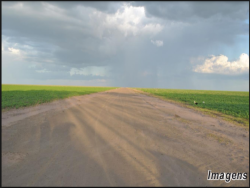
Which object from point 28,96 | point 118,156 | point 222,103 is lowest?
point 118,156

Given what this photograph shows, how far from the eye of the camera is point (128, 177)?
356cm

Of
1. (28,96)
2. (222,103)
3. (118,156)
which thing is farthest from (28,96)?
(222,103)

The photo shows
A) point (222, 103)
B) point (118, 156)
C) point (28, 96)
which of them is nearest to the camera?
point (118, 156)

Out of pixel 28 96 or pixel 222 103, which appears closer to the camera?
pixel 222 103

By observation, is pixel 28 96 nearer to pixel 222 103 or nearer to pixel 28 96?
pixel 28 96

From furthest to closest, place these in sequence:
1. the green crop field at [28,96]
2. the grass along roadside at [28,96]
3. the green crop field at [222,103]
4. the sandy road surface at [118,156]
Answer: the green crop field at [28,96] → the grass along roadside at [28,96] → the green crop field at [222,103] → the sandy road surface at [118,156]

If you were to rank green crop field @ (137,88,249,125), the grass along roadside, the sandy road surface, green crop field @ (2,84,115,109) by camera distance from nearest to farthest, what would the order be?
the sandy road surface → green crop field @ (137,88,249,125) → the grass along roadside → green crop field @ (2,84,115,109)

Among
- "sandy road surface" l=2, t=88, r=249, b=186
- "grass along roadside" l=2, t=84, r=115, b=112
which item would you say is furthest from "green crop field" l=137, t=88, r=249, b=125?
"grass along roadside" l=2, t=84, r=115, b=112

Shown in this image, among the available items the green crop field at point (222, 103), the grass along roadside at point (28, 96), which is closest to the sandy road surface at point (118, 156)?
the green crop field at point (222, 103)

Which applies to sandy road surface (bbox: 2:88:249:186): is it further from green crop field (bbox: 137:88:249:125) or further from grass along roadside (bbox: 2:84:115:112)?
grass along roadside (bbox: 2:84:115:112)

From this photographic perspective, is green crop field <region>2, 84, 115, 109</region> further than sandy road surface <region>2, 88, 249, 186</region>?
Yes

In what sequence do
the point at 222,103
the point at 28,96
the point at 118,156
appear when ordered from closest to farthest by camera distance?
the point at 118,156
the point at 222,103
the point at 28,96

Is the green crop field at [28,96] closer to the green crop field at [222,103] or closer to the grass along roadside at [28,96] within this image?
the grass along roadside at [28,96]

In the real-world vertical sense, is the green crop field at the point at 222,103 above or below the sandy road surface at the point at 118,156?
above
